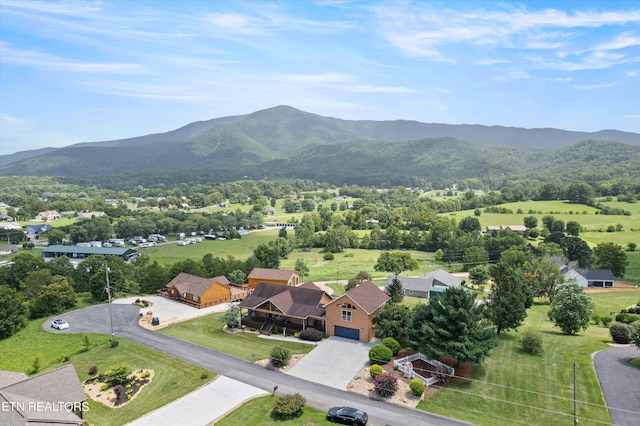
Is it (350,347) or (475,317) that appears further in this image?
(350,347)

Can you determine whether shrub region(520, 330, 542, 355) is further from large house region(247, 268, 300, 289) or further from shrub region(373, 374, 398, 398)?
large house region(247, 268, 300, 289)

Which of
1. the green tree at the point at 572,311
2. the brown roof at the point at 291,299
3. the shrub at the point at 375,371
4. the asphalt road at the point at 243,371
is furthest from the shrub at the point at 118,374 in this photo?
the green tree at the point at 572,311

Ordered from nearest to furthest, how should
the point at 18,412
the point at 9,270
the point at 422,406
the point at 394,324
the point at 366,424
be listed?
the point at 18,412 < the point at 366,424 < the point at 422,406 < the point at 394,324 < the point at 9,270

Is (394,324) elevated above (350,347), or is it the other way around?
(394,324)

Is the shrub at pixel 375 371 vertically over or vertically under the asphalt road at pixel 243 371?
over

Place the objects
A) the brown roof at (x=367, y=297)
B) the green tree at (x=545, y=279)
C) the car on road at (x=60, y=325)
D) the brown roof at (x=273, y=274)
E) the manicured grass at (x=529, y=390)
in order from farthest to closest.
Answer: the brown roof at (x=273, y=274) < the green tree at (x=545, y=279) < the car on road at (x=60, y=325) < the brown roof at (x=367, y=297) < the manicured grass at (x=529, y=390)

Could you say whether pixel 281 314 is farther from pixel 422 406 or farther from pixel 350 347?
pixel 422 406

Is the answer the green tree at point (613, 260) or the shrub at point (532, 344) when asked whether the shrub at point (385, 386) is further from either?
the green tree at point (613, 260)

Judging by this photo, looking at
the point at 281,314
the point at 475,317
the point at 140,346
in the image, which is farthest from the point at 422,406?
the point at 140,346
